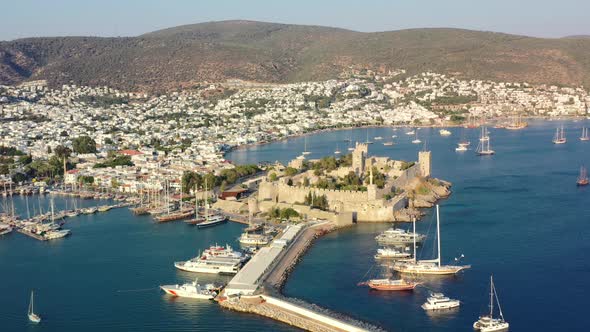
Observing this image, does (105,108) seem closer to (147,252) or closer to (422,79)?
(422,79)

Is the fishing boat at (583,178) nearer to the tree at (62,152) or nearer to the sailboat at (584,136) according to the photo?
the sailboat at (584,136)

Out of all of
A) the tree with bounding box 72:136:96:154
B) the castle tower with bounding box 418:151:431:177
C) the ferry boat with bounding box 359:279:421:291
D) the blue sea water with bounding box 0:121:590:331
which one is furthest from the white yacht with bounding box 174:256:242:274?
the tree with bounding box 72:136:96:154

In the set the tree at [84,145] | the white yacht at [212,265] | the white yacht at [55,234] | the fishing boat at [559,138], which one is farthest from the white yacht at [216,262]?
the fishing boat at [559,138]

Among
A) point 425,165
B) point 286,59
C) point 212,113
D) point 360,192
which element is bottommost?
point 360,192

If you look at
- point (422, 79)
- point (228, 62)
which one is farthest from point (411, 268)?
point (228, 62)

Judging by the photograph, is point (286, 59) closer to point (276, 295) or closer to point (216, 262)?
point (216, 262)

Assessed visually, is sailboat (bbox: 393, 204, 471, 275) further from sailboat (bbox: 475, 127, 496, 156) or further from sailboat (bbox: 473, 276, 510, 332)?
sailboat (bbox: 475, 127, 496, 156)

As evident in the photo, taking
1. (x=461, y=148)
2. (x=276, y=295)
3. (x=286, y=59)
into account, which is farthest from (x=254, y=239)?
(x=286, y=59)
